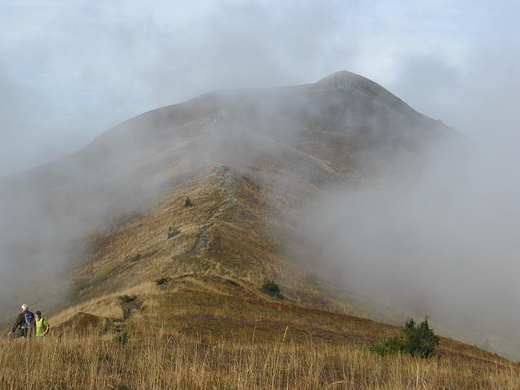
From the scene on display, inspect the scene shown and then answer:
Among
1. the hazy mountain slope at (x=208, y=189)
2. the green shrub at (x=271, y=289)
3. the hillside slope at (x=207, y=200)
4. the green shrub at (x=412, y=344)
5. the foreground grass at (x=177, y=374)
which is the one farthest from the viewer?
the hazy mountain slope at (x=208, y=189)

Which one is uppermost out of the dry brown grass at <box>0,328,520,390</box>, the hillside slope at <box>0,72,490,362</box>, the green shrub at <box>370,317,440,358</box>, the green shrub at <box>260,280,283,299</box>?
the hillside slope at <box>0,72,490,362</box>

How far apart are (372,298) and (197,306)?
24.9m

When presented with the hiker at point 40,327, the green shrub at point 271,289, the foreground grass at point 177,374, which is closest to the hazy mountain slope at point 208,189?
the green shrub at point 271,289

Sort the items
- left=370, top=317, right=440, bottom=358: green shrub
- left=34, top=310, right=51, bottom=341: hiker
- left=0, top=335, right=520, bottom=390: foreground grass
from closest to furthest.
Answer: left=0, top=335, right=520, bottom=390: foreground grass → left=34, top=310, right=51, bottom=341: hiker → left=370, top=317, right=440, bottom=358: green shrub

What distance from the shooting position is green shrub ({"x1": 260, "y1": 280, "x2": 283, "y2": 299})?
3173 centimetres

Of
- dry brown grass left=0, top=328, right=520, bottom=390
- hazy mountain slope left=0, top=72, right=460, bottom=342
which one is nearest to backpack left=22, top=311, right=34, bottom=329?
dry brown grass left=0, top=328, right=520, bottom=390

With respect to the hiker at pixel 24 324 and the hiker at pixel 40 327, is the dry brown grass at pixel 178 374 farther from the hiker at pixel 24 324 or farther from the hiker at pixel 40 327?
the hiker at pixel 24 324

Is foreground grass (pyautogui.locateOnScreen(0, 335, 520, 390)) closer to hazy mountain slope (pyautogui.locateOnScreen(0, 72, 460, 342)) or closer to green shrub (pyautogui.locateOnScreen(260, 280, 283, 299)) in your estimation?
hazy mountain slope (pyautogui.locateOnScreen(0, 72, 460, 342))

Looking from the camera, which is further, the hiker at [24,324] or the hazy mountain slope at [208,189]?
the hazy mountain slope at [208,189]

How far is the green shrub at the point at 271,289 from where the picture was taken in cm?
3173

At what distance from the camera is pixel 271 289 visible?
32094 millimetres

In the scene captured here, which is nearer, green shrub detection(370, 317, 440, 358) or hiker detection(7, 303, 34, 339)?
hiker detection(7, 303, 34, 339)

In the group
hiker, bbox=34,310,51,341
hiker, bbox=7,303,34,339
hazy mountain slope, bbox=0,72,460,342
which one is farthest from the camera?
A: hazy mountain slope, bbox=0,72,460,342

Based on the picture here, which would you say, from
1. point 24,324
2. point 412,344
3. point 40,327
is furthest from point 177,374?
point 412,344
